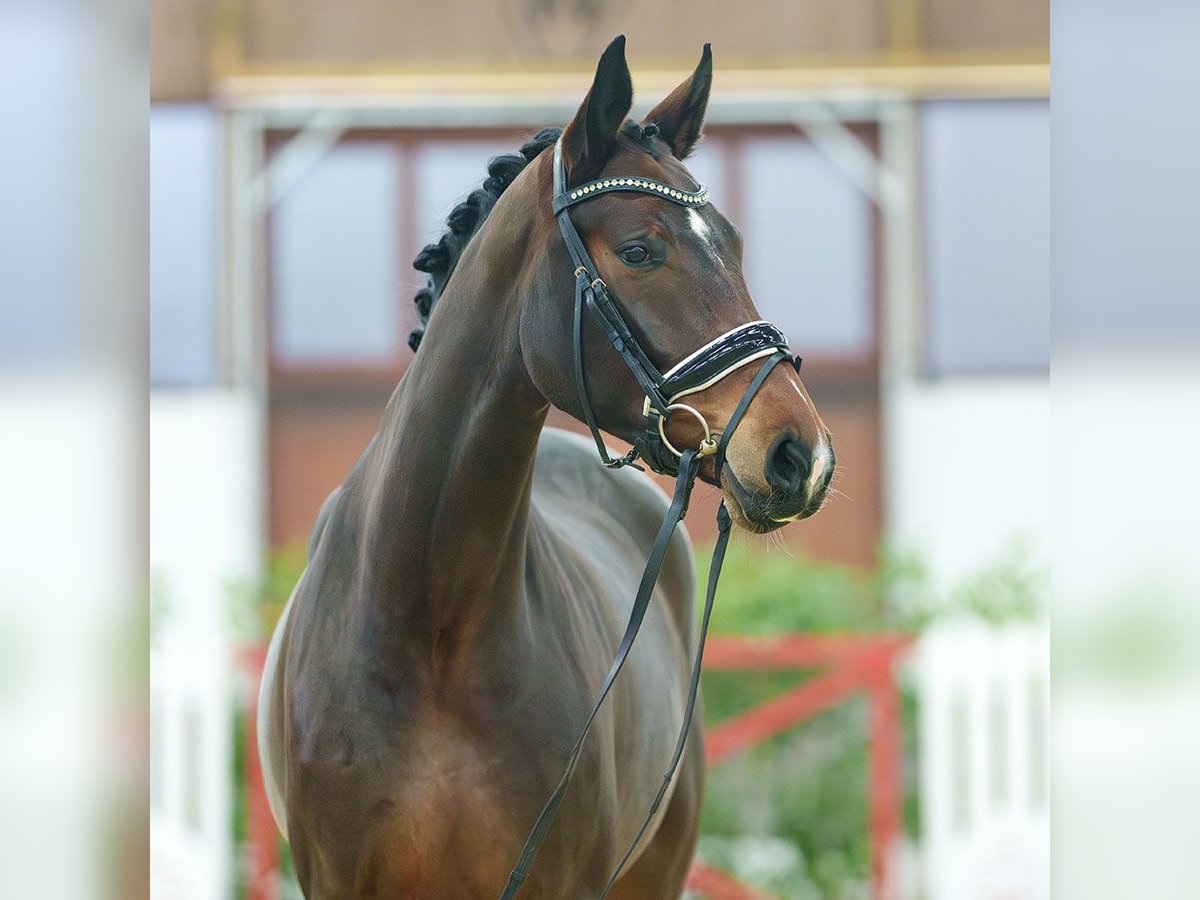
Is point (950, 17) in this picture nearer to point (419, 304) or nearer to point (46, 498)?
point (419, 304)

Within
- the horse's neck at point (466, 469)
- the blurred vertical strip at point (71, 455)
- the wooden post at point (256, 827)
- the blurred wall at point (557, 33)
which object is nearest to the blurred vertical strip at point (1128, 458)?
the blurred vertical strip at point (71, 455)

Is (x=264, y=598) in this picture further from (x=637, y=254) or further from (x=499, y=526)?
(x=637, y=254)

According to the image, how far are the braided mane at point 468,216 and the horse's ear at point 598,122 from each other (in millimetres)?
184

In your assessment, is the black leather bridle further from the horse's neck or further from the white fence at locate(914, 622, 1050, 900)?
the white fence at locate(914, 622, 1050, 900)

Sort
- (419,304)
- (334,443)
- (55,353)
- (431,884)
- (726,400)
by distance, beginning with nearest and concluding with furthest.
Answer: (55,353) → (726,400) → (431,884) → (419,304) → (334,443)

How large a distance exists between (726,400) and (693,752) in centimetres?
128

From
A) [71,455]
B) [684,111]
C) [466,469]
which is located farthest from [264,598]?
[71,455]

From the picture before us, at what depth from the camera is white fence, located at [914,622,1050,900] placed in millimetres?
3998

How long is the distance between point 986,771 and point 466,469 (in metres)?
2.97

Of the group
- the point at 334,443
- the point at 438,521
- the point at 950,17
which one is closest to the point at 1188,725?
the point at 438,521

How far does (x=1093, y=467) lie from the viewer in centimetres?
68

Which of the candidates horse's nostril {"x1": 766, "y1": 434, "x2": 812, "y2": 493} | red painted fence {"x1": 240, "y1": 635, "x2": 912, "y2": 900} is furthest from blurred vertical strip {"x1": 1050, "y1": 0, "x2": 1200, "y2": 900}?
red painted fence {"x1": 240, "y1": 635, "x2": 912, "y2": 900}

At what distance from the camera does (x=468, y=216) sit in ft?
5.61

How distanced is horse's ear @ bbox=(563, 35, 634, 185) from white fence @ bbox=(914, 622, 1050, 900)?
2.92m
